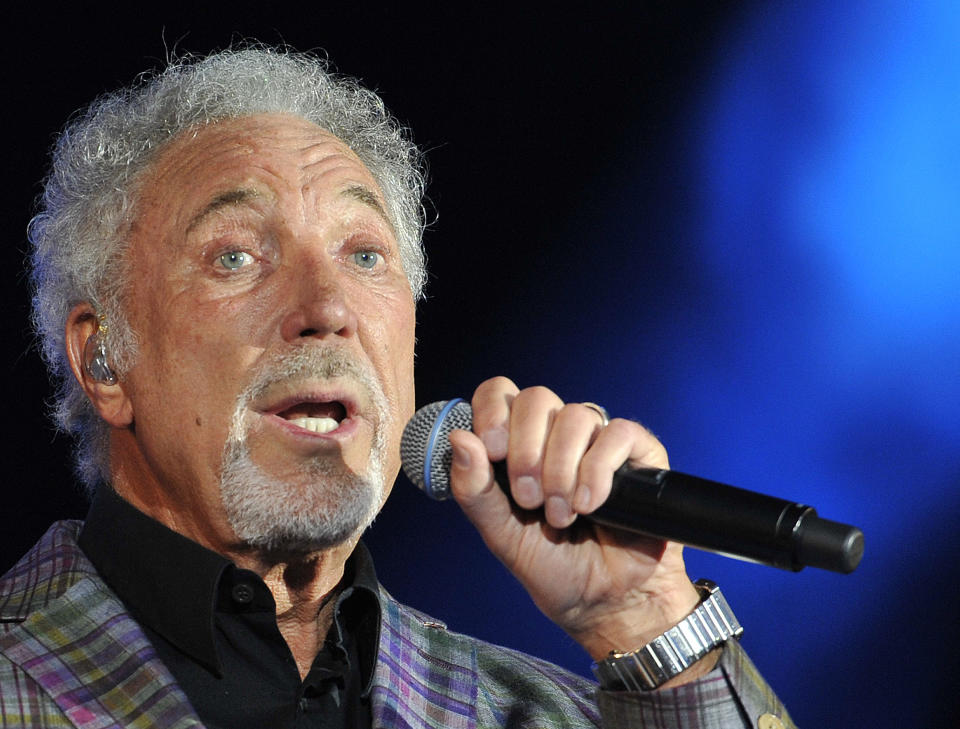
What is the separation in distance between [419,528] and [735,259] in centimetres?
112

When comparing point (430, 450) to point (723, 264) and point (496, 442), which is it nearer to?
point (496, 442)

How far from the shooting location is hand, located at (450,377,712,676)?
1516 mm

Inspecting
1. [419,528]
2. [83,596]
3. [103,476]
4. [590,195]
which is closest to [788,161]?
[590,195]

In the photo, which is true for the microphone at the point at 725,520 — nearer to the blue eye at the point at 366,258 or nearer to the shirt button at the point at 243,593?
the shirt button at the point at 243,593

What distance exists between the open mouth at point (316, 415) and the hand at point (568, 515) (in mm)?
366

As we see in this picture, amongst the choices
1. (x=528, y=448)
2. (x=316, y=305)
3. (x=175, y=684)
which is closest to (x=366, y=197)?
(x=316, y=305)

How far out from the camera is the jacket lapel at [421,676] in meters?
1.93

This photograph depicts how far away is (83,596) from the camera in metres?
1.86

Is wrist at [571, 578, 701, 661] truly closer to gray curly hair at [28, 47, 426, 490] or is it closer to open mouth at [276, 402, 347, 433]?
open mouth at [276, 402, 347, 433]

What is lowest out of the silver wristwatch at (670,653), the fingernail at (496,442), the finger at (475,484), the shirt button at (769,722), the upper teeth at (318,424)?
the shirt button at (769,722)

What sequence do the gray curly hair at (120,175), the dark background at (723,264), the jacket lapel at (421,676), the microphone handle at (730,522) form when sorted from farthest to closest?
1. the dark background at (723,264)
2. the gray curly hair at (120,175)
3. the jacket lapel at (421,676)
4. the microphone handle at (730,522)

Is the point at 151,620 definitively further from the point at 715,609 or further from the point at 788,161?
the point at 788,161

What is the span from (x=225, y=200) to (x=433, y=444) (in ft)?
2.35

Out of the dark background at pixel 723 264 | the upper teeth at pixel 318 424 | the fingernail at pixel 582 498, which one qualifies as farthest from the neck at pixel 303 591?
the dark background at pixel 723 264
